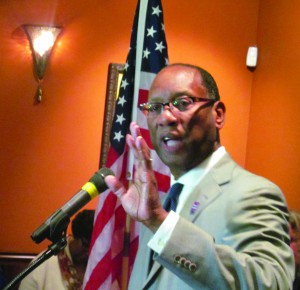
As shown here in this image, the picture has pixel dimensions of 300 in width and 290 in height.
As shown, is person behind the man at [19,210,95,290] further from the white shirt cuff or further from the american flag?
the white shirt cuff

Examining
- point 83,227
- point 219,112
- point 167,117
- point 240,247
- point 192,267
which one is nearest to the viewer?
point 192,267

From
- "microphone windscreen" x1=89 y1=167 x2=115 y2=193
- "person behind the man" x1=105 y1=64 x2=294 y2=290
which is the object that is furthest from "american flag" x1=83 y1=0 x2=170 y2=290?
"microphone windscreen" x1=89 y1=167 x2=115 y2=193

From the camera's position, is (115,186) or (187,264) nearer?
(187,264)

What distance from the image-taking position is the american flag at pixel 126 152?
182cm

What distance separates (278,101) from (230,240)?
171cm

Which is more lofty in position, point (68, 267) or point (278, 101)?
point (278, 101)

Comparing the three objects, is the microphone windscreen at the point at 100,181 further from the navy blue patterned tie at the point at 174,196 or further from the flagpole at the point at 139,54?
the flagpole at the point at 139,54

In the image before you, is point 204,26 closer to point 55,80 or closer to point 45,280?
point 55,80

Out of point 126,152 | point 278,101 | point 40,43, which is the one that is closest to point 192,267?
point 126,152

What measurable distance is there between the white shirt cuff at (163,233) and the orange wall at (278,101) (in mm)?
1486

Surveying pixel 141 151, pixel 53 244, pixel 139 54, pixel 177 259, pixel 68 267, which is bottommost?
pixel 68 267

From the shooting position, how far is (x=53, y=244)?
93 cm

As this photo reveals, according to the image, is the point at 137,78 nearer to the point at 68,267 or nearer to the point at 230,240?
the point at 68,267

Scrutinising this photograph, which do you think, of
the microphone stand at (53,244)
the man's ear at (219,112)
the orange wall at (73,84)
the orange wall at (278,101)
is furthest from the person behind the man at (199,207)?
the orange wall at (73,84)
